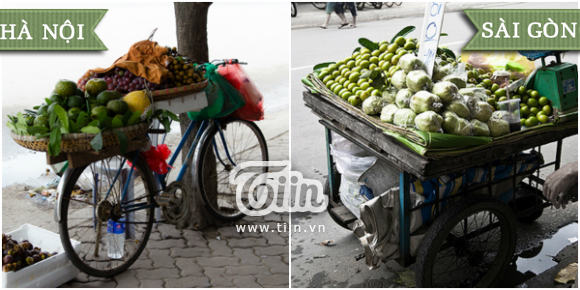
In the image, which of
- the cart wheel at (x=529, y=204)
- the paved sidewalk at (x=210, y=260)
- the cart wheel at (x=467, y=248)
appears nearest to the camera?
the cart wheel at (x=467, y=248)

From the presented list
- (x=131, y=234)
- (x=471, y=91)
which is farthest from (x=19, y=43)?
(x=471, y=91)

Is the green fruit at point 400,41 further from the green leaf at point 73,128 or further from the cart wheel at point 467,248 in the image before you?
the green leaf at point 73,128

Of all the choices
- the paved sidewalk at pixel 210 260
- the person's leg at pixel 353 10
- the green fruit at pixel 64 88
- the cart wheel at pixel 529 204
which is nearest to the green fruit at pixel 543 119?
the cart wheel at pixel 529 204

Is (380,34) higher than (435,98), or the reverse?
(380,34)

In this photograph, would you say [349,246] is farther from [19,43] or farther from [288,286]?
[19,43]

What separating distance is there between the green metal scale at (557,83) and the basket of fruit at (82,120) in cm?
234

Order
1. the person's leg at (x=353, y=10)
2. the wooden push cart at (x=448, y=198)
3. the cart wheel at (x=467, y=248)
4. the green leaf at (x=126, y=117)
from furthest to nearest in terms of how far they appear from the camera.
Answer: the person's leg at (x=353, y=10) < the green leaf at (x=126, y=117) < the cart wheel at (x=467, y=248) < the wooden push cart at (x=448, y=198)

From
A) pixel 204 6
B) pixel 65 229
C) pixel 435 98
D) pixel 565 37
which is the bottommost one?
pixel 65 229

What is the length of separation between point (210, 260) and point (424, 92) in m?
1.88

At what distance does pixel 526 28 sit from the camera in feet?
10.6

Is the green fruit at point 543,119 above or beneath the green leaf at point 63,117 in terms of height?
beneath

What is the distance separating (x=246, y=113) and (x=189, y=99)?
2.08 feet

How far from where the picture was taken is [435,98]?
270 centimetres

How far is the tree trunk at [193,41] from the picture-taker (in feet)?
12.7
